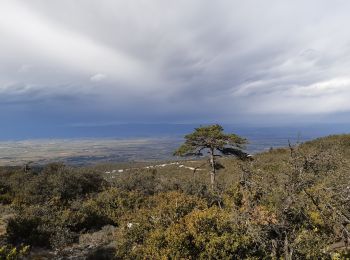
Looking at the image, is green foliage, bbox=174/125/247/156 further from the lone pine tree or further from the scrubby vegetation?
the scrubby vegetation

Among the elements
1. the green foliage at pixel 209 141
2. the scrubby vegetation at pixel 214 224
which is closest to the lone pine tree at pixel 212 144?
the green foliage at pixel 209 141

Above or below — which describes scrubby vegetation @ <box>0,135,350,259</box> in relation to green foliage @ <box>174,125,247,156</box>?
below

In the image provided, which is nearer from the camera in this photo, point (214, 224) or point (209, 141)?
point (214, 224)

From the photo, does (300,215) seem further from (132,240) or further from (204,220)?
(132,240)

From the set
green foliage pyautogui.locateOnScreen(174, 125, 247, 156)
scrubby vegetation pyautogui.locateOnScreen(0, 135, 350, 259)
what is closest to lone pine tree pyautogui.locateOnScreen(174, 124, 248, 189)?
green foliage pyautogui.locateOnScreen(174, 125, 247, 156)

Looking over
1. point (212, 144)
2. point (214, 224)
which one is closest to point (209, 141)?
point (212, 144)

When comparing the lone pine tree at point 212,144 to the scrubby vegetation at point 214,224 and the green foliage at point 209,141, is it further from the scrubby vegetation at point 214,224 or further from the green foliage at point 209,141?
the scrubby vegetation at point 214,224

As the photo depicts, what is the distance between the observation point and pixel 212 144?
2906 cm

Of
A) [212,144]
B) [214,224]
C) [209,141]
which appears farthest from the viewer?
[209,141]

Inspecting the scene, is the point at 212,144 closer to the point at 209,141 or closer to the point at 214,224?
the point at 209,141

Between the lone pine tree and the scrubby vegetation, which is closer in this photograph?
the scrubby vegetation

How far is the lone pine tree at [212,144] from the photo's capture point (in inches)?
1143

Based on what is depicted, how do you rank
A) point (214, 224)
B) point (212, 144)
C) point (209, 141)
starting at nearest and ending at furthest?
point (214, 224) < point (212, 144) < point (209, 141)

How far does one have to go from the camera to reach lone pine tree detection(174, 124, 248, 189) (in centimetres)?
2903
